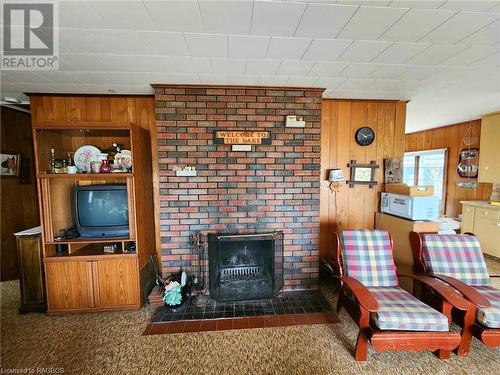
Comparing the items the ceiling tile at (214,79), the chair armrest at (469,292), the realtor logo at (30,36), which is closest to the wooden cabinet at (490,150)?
the chair armrest at (469,292)

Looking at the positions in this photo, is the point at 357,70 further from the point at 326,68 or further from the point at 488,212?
the point at 488,212

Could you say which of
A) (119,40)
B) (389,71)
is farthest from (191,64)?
(389,71)

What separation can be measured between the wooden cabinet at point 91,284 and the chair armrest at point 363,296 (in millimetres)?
2190

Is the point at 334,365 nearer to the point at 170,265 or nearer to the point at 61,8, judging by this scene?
the point at 170,265

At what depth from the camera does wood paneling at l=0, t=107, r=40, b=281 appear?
305 cm

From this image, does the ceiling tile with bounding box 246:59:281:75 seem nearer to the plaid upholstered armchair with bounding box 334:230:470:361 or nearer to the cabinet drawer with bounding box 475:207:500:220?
the plaid upholstered armchair with bounding box 334:230:470:361

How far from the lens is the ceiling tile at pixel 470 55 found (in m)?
1.80

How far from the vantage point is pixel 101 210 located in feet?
7.98

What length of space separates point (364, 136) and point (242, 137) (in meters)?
1.77

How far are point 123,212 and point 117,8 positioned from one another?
188 cm

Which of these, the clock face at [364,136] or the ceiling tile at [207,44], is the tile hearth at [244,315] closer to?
the clock face at [364,136]

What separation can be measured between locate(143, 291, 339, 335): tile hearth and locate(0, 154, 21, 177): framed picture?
2921 millimetres

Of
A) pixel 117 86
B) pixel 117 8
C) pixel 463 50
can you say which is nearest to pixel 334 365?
pixel 463 50

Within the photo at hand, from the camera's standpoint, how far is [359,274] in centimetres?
218
